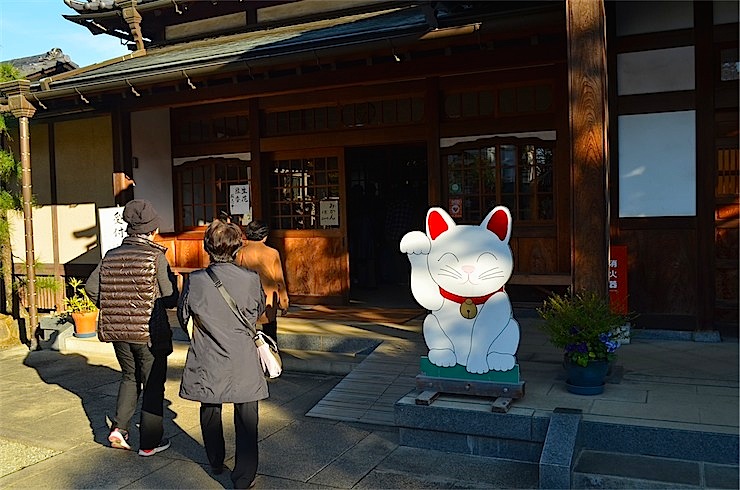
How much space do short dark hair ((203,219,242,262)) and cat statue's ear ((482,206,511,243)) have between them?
184 centimetres

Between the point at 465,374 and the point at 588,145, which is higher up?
the point at 588,145

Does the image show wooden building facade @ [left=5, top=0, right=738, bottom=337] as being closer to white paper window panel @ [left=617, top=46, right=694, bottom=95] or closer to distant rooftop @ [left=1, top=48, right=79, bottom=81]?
white paper window panel @ [left=617, top=46, right=694, bottom=95]

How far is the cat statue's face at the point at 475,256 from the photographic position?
4.68 metres

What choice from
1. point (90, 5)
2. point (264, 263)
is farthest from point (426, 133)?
point (90, 5)

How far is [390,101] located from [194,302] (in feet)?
18.0

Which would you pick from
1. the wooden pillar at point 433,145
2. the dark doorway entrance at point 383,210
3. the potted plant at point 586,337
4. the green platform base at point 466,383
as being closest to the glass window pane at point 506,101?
the wooden pillar at point 433,145

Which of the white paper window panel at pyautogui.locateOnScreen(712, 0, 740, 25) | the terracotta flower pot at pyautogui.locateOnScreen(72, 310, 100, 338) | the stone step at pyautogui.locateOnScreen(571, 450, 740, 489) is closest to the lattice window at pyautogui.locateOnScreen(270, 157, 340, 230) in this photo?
the terracotta flower pot at pyautogui.locateOnScreen(72, 310, 100, 338)

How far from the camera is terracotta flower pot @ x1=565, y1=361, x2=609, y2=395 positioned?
4.79 metres

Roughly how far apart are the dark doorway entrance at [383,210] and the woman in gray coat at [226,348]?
685 centimetres

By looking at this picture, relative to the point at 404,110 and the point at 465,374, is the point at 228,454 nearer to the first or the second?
the point at 465,374

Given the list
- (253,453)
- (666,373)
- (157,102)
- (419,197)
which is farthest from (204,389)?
(419,197)

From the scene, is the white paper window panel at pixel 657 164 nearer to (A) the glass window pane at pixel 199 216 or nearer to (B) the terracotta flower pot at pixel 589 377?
(B) the terracotta flower pot at pixel 589 377

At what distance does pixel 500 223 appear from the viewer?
4.72 meters

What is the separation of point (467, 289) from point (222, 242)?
183cm
